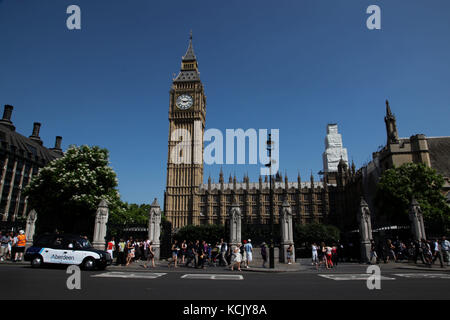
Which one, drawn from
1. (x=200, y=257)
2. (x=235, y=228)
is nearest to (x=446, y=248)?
(x=235, y=228)

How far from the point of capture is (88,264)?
1334 cm

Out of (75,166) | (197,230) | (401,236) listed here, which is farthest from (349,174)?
(75,166)

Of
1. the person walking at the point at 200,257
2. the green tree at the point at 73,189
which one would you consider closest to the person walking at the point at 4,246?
the green tree at the point at 73,189

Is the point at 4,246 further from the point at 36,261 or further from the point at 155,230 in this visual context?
the point at 155,230

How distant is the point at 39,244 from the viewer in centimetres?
1383

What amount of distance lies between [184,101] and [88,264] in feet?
241

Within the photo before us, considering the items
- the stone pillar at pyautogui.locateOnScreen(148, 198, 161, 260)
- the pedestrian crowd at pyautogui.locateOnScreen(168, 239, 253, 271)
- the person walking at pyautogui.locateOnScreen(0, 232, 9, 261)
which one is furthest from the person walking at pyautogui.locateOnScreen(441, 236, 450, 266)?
the person walking at pyautogui.locateOnScreen(0, 232, 9, 261)

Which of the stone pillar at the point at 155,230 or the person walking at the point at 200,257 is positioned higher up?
the stone pillar at the point at 155,230

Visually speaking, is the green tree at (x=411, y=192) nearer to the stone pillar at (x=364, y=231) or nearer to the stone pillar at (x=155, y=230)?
the stone pillar at (x=364, y=231)

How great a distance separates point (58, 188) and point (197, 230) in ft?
100

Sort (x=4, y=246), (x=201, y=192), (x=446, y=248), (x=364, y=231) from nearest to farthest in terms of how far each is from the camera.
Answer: (x=446, y=248) → (x=4, y=246) → (x=364, y=231) → (x=201, y=192)

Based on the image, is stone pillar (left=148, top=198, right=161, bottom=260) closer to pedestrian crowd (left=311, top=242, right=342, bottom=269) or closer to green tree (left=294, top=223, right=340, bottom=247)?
pedestrian crowd (left=311, top=242, right=342, bottom=269)

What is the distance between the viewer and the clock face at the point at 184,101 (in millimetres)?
82688

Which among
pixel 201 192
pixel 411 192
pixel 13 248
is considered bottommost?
pixel 13 248
